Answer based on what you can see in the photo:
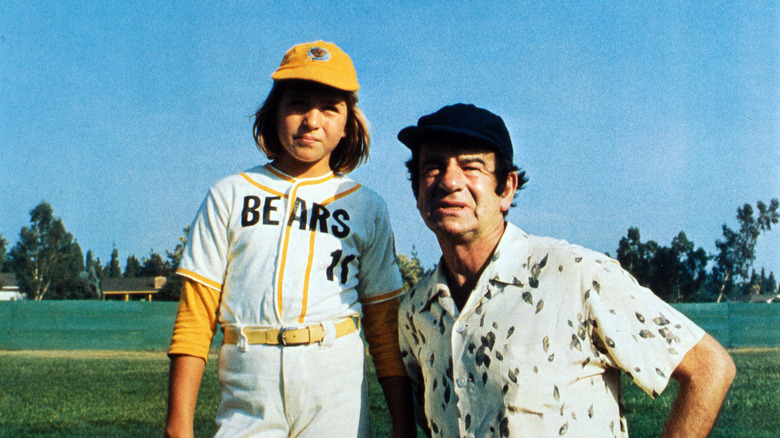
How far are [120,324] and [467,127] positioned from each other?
63.2ft

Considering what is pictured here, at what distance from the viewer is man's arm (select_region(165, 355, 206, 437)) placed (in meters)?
2.13

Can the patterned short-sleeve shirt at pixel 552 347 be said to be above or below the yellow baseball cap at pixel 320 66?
below

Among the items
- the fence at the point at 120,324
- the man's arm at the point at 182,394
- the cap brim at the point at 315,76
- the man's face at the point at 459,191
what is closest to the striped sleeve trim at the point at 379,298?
the man's face at the point at 459,191

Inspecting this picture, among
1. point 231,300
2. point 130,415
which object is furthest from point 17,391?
point 231,300

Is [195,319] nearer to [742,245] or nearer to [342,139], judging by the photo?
[342,139]

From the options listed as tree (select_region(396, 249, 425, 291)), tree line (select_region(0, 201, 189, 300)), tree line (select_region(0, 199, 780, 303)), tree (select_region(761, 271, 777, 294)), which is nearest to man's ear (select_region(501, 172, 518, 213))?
tree (select_region(396, 249, 425, 291))

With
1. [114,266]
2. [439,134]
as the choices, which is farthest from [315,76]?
[114,266]

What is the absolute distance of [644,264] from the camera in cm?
5131

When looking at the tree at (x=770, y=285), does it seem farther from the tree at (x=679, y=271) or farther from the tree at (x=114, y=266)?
the tree at (x=114, y=266)

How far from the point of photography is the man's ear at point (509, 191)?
2.36 metres

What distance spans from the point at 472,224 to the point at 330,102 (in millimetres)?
661

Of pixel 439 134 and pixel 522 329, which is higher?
pixel 439 134

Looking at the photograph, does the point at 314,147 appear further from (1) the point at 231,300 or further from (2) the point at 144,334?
(2) the point at 144,334

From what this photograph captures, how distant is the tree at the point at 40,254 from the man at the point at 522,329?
223 feet
